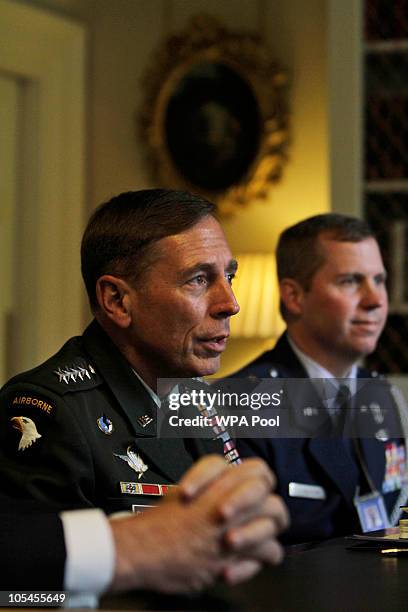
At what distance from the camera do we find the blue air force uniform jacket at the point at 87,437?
1.50m

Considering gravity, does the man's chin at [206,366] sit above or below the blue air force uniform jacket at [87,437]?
above

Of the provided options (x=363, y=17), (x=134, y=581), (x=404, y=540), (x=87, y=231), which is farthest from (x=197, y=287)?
(x=363, y=17)

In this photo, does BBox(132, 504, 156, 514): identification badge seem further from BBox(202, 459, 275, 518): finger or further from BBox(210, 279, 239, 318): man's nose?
BBox(202, 459, 275, 518): finger

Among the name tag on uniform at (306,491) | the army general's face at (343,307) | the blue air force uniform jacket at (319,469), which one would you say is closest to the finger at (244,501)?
the blue air force uniform jacket at (319,469)

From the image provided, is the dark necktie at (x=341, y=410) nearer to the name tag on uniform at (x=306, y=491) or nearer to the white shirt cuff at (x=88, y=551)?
the name tag on uniform at (x=306, y=491)

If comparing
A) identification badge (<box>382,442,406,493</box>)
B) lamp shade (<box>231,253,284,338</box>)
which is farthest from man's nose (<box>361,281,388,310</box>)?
lamp shade (<box>231,253,284,338</box>)

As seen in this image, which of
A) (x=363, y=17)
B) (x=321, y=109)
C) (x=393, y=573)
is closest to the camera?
(x=393, y=573)

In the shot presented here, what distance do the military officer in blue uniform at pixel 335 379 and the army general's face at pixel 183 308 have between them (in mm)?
708

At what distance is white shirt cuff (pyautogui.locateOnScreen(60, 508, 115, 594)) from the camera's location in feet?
3.51

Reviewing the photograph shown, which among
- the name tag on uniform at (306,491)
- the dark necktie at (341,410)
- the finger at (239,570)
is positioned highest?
the dark necktie at (341,410)

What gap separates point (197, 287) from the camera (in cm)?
177

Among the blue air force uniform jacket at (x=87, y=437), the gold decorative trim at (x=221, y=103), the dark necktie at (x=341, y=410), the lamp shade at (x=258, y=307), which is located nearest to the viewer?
the blue air force uniform jacket at (x=87, y=437)

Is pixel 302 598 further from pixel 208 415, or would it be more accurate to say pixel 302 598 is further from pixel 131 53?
pixel 131 53

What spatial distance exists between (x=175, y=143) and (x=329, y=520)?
2476 millimetres
